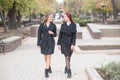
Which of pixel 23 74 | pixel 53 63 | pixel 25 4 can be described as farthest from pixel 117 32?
pixel 23 74

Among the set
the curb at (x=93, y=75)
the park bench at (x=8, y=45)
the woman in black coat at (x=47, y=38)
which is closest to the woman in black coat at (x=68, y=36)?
the woman in black coat at (x=47, y=38)

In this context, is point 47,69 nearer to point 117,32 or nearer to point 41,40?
point 41,40

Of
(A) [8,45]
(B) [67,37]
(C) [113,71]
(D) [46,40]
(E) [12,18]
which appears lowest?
(E) [12,18]

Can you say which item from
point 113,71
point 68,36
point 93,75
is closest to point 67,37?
point 68,36

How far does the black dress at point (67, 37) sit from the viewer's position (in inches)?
446

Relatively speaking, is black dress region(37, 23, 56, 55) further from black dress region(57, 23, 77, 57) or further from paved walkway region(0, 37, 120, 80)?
paved walkway region(0, 37, 120, 80)

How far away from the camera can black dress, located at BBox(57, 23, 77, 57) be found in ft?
37.1

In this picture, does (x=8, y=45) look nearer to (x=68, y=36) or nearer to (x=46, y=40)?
(x=46, y=40)

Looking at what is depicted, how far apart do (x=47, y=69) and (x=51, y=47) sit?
687 mm

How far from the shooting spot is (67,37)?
11398 millimetres

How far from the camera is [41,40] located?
11656 millimetres

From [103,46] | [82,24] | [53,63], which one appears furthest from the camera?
[82,24]

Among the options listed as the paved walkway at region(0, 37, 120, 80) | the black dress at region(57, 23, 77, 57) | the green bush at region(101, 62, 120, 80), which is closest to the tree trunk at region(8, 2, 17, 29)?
the paved walkway at region(0, 37, 120, 80)

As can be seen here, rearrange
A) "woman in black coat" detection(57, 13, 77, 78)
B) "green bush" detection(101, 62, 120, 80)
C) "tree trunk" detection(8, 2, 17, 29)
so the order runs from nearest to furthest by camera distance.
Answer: "green bush" detection(101, 62, 120, 80) < "woman in black coat" detection(57, 13, 77, 78) < "tree trunk" detection(8, 2, 17, 29)
